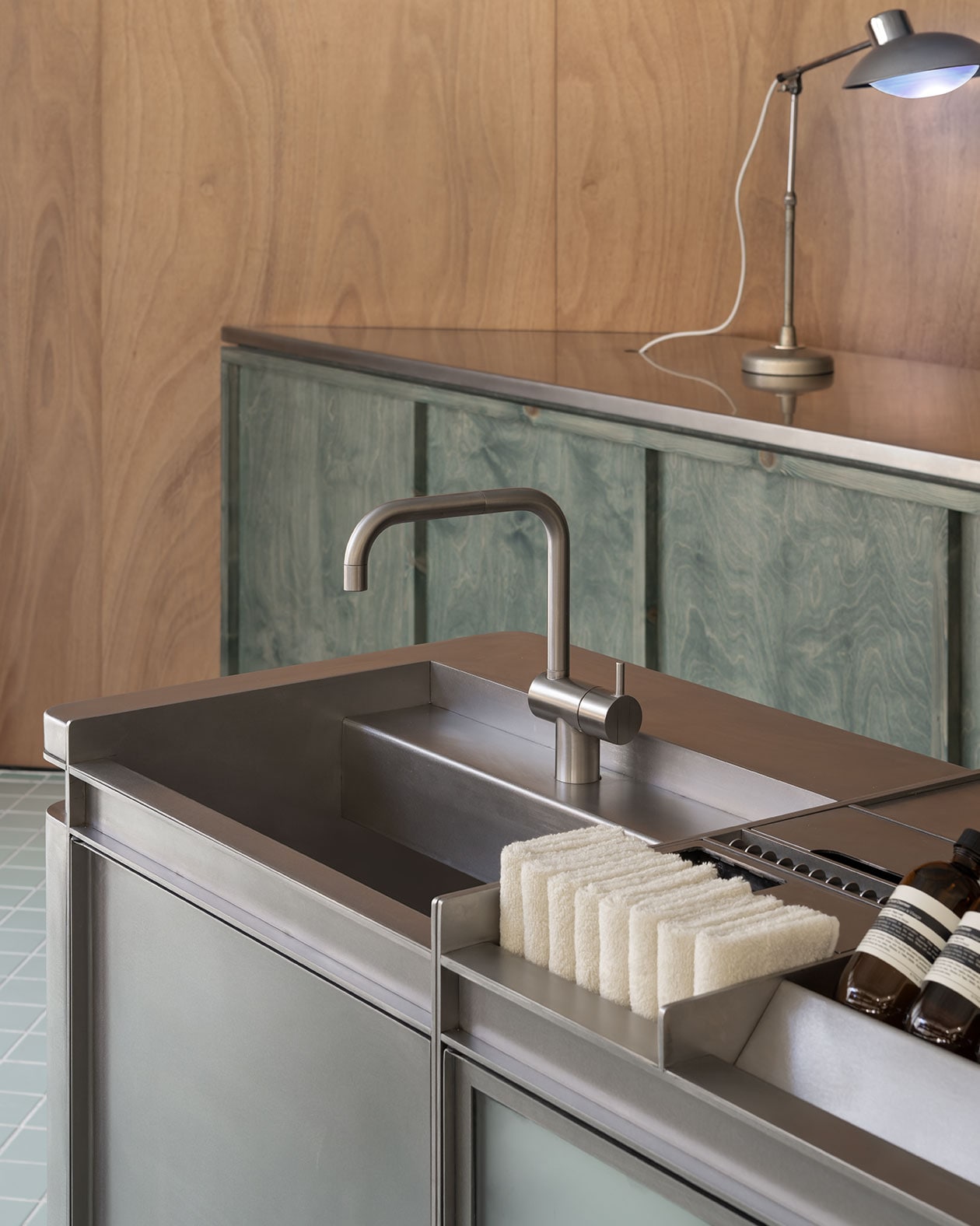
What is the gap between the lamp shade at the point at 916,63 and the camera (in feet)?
9.09

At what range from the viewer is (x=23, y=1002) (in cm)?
292

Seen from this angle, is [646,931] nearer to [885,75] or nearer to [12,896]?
[885,75]

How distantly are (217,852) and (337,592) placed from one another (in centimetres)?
236

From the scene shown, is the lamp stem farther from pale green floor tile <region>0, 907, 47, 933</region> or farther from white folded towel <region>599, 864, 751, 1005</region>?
white folded towel <region>599, 864, 751, 1005</region>

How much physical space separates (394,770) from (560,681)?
30 centimetres

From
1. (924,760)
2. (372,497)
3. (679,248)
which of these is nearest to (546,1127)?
(924,760)

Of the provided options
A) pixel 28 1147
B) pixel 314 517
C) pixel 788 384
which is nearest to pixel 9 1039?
pixel 28 1147

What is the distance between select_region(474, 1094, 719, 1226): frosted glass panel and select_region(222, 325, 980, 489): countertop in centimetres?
140

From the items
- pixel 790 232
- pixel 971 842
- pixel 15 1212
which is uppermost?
pixel 790 232

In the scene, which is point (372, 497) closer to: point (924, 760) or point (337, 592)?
point (337, 592)

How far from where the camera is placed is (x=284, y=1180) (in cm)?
139

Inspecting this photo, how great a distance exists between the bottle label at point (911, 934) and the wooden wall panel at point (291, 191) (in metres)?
3.21

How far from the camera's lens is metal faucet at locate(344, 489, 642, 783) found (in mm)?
1513

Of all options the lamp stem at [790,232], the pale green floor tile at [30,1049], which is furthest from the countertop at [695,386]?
the pale green floor tile at [30,1049]
